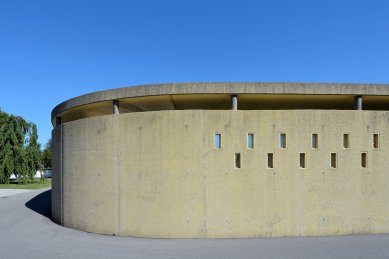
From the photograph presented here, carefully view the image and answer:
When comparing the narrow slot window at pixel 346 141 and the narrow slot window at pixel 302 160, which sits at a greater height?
the narrow slot window at pixel 346 141

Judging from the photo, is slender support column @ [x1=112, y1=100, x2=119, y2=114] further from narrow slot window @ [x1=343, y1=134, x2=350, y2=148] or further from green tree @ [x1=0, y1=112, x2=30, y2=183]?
green tree @ [x1=0, y1=112, x2=30, y2=183]

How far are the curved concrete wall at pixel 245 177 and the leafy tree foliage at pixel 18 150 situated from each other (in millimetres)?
28273

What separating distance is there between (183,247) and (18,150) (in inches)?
1208

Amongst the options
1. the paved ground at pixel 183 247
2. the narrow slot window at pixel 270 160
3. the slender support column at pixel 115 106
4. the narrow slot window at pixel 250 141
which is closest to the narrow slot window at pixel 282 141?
the narrow slot window at pixel 270 160

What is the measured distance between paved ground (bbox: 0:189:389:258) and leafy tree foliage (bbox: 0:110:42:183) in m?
→ 25.9

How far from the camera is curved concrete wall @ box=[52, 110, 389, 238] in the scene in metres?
8.02

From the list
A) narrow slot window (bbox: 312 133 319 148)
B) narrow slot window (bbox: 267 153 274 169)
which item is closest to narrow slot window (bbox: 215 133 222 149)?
narrow slot window (bbox: 267 153 274 169)

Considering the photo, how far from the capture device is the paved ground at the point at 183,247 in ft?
21.9

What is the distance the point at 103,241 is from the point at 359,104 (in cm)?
921

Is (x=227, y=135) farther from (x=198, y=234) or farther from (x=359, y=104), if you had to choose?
(x=359, y=104)

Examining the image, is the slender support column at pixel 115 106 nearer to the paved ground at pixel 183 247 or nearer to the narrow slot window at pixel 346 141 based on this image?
the paved ground at pixel 183 247

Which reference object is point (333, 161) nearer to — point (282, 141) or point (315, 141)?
point (315, 141)

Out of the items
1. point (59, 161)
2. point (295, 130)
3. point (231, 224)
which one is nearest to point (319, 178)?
point (295, 130)

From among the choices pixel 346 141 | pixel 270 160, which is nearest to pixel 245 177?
pixel 270 160
